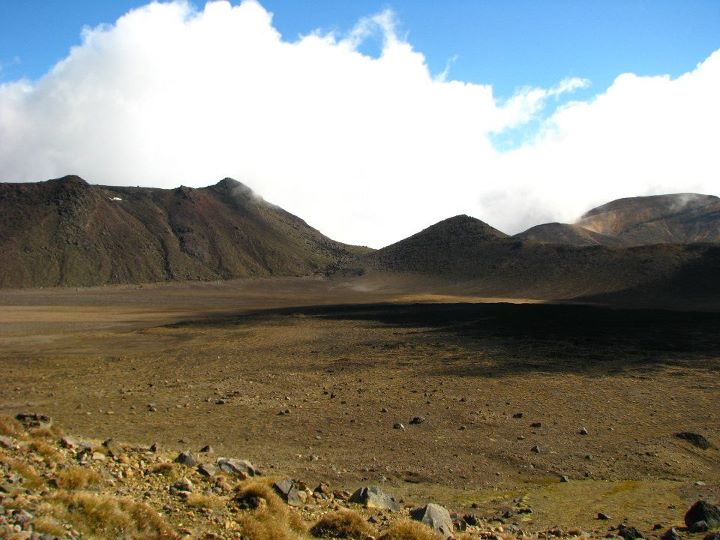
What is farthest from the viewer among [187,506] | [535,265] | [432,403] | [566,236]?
[566,236]

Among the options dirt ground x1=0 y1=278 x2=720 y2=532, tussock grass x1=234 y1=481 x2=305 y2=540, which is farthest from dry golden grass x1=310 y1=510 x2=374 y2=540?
dirt ground x1=0 y1=278 x2=720 y2=532

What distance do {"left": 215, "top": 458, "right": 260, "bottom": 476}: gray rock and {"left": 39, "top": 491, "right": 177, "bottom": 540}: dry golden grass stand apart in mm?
2984

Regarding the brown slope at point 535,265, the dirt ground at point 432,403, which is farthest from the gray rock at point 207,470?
the brown slope at point 535,265

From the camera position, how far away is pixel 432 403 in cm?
1973

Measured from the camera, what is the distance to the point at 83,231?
128 meters

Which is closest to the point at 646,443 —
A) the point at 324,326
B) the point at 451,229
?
the point at 324,326

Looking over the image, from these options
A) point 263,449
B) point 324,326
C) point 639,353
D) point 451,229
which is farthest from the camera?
point 451,229

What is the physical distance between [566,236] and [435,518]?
16291 centimetres

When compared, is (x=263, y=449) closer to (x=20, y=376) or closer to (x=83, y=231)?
(x=20, y=376)

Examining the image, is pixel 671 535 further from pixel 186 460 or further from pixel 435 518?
pixel 186 460

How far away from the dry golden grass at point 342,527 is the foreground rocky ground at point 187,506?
0.05 feet

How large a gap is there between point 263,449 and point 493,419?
282 inches

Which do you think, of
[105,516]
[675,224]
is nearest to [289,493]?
[105,516]

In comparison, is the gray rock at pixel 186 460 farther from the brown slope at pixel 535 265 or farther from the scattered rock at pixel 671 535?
the brown slope at pixel 535 265
